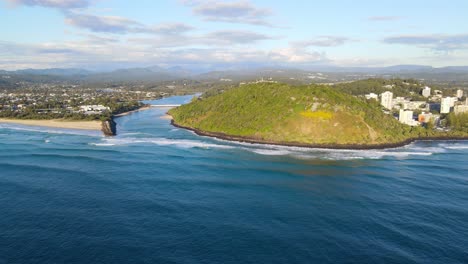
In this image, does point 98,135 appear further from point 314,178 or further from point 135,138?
point 314,178

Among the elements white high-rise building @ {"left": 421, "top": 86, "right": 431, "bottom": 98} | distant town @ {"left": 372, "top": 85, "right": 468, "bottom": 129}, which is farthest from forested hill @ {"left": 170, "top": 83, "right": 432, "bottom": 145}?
white high-rise building @ {"left": 421, "top": 86, "right": 431, "bottom": 98}

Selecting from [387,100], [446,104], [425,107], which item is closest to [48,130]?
[387,100]

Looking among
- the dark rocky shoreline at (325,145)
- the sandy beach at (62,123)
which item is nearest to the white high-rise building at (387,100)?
the dark rocky shoreline at (325,145)

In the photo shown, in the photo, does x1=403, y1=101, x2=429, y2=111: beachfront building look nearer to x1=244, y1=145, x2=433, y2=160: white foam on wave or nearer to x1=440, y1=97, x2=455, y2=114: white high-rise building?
x1=440, y1=97, x2=455, y2=114: white high-rise building

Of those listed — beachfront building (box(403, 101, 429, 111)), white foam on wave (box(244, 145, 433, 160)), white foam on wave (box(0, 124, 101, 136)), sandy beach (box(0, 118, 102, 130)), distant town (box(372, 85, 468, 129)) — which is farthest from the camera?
beachfront building (box(403, 101, 429, 111))

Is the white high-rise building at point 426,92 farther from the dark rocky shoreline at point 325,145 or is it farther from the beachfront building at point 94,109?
the beachfront building at point 94,109

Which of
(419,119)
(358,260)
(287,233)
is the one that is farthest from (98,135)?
(419,119)

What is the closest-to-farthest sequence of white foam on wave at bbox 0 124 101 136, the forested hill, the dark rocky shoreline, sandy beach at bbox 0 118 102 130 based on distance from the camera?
the dark rocky shoreline < the forested hill < white foam on wave at bbox 0 124 101 136 < sandy beach at bbox 0 118 102 130
